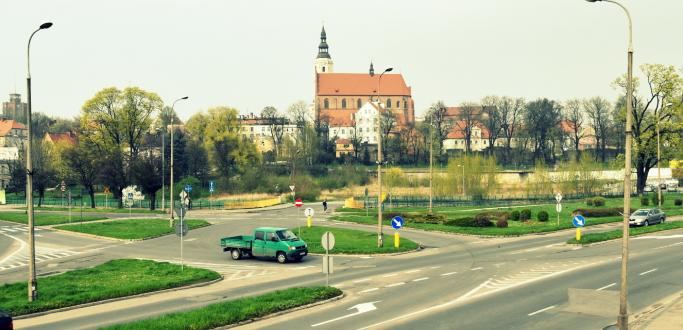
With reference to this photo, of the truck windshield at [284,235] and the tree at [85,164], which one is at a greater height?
the tree at [85,164]

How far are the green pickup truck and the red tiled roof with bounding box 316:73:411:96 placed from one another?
16413cm

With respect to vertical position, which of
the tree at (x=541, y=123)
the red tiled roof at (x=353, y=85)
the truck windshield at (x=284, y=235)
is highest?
the red tiled roof at (x=353, y=85)

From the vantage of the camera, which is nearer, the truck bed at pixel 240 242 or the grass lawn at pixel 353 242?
the truck bed at pixel 240 242

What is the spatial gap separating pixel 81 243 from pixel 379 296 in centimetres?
2605

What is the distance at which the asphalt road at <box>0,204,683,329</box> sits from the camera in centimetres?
1897

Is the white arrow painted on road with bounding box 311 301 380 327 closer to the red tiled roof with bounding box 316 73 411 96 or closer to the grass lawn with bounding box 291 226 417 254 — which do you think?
the grass lawn with bounding box 291 226 417 254

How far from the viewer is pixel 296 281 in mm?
26391

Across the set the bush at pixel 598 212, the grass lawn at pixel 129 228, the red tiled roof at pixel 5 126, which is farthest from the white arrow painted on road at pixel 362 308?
the red tiled roof at pixel 5 126

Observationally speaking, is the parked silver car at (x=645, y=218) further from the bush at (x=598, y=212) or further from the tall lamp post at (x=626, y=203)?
the tall lamp post at (x=626, y=203)

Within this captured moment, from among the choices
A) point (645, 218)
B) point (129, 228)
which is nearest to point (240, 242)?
point (129, 228)

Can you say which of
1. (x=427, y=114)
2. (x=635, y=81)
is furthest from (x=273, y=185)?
(x=427, y=114)

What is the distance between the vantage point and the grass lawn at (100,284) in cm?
2123

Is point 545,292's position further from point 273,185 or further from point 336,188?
point 336,188

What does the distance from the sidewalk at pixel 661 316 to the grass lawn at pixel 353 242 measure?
1652 centimetres
